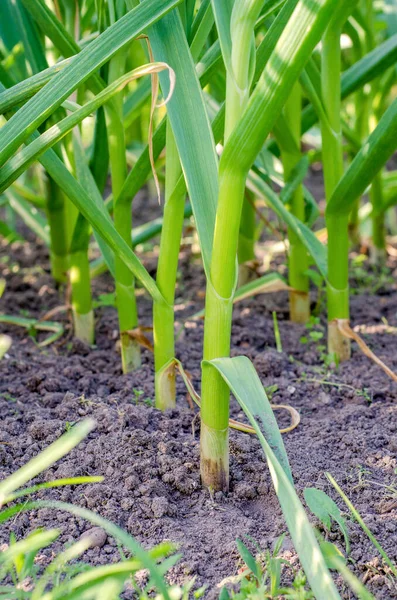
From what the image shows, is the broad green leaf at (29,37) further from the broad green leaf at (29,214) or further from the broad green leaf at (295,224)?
the broad green leaf at (29,214)

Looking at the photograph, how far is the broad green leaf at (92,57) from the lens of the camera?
0.96 m

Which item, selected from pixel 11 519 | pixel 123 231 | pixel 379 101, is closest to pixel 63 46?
pixel 123 231

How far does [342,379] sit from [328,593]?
79 centimetres

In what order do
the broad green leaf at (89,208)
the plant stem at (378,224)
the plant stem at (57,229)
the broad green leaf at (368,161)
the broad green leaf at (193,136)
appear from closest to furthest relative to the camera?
1. the broad green leaf at (193,136)
2. the broad green leaf at (89,208)
3. the broad green leaf at (368,161)
4. the plant stem at (57,229)
5. the plant stem at (378,224)

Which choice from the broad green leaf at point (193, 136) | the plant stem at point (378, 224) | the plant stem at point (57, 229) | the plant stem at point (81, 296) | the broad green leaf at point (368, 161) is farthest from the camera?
the plant stem at point (378, 224)

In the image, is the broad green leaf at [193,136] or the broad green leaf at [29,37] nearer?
the broad green leaf at [193,136]

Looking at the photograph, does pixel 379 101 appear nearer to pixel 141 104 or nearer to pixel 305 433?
pixel 141 104

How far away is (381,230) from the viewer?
2205mm

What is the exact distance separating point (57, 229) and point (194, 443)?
900 millimetres

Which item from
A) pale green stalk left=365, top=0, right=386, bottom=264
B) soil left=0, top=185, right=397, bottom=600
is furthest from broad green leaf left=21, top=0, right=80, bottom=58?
pale green stalk left=365, top=0, right=386, bottom=264

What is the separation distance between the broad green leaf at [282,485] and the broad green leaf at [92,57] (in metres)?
Result: 0.42

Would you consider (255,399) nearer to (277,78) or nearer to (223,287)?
(223,287)

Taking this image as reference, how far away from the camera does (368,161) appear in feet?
4.22

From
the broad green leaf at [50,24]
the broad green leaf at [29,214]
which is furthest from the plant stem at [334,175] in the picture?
the broad green leaf at [29,214]
